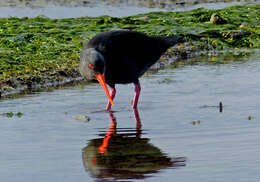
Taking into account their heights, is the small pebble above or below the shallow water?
below

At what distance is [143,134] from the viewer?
287 inches

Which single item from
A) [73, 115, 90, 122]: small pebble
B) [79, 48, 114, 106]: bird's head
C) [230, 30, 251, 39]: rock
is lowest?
[73, 115, 90, 122]: small pebble

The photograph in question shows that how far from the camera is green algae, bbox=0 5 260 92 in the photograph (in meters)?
11.6

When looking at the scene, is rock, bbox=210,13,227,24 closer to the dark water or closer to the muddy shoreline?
the muddy shoreline

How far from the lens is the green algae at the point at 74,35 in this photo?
1156cm

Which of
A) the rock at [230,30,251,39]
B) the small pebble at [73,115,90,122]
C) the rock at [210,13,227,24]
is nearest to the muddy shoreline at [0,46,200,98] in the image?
the small pebble at [73,115,90,122]

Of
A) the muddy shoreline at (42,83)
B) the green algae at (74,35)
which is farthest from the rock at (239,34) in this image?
the muddy shoreline at (42,83)

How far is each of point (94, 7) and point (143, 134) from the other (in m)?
17.2

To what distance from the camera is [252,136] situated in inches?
275

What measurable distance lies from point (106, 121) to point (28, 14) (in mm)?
14131

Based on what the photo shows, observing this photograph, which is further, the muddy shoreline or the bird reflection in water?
the muddy shoreline

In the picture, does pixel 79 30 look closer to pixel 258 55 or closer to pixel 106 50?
pixel 258 55

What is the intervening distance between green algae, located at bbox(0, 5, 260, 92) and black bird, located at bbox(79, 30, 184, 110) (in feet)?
7.48

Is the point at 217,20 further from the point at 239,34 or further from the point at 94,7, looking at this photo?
the point at 94,7
